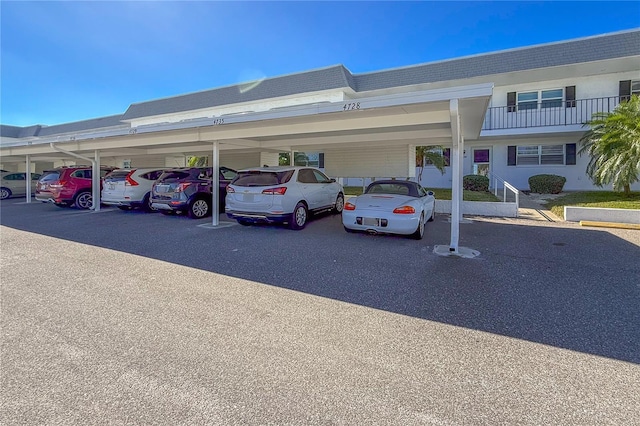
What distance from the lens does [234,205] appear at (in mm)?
8734

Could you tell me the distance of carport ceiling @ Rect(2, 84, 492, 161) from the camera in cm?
582

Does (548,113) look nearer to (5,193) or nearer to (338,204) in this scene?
(338,204)

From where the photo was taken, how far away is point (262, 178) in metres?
8.52

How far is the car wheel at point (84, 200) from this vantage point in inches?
536

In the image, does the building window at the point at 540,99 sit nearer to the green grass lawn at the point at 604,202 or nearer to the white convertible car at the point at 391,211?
the green grass lawn at the point at 604,202

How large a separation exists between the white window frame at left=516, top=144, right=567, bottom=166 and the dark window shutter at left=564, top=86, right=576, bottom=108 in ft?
6.20

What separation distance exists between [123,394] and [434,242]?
619cm

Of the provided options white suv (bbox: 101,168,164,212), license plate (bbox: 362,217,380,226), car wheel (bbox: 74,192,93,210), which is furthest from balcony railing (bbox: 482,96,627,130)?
car wheel (bbox: 74,192,93,210)

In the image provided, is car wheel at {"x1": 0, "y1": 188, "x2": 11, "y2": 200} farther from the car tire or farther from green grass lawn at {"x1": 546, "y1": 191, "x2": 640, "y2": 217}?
green grass lawn at {"x1": 546, "y1": 191, "x2": 640, "y2": 217}

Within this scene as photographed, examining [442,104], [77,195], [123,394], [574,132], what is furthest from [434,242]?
[77,195]

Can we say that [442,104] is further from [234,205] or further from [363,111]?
[234,205]

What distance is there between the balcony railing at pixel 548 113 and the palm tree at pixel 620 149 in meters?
3.74

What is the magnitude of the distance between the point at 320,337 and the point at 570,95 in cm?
1781

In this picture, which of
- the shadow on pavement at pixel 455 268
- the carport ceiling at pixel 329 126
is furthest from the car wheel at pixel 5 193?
the shadow on pavement at pixel 455 268
